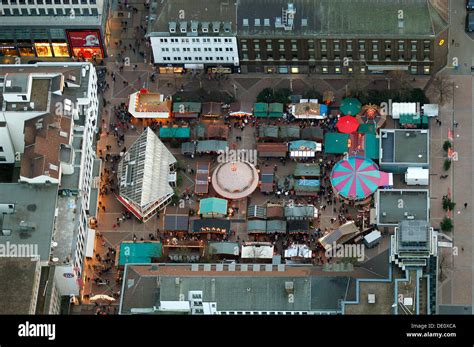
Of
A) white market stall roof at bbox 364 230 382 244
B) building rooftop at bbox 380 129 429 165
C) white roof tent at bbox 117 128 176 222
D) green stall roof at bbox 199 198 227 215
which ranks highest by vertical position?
building rooftop at bbox 380 129 429 165

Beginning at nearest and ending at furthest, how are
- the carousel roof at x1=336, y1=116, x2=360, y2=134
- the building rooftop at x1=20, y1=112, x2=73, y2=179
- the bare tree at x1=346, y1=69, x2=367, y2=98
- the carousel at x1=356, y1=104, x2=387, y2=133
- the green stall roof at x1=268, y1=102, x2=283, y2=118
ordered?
the building rooftop at x1=20, y1=112, x2=73, y2=179 → the carousel roof at x1=336, y1=116, x2=360, y2=134 → the carousel at x1=356, y1=104, x2=387, y2=133 → the green stall roof at x1=268, y1=102, x2=283, y2=118 → the bare tree at x1=346, y1=69, x2=367, y2=98

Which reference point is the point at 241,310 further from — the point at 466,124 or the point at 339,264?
the point at 466,124

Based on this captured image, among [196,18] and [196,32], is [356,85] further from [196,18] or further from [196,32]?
[196,18]

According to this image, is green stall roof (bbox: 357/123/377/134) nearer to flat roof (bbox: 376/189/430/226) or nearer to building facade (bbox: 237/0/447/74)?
building facade (bbox: 237/0/447/74)

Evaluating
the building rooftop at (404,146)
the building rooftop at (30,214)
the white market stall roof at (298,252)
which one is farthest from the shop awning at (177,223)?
the building rooftop at (404,146)

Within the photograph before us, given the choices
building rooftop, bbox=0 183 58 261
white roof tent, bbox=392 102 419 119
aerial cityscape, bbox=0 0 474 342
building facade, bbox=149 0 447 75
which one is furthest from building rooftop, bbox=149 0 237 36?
building rooftop, bbox=0 183 58 261
